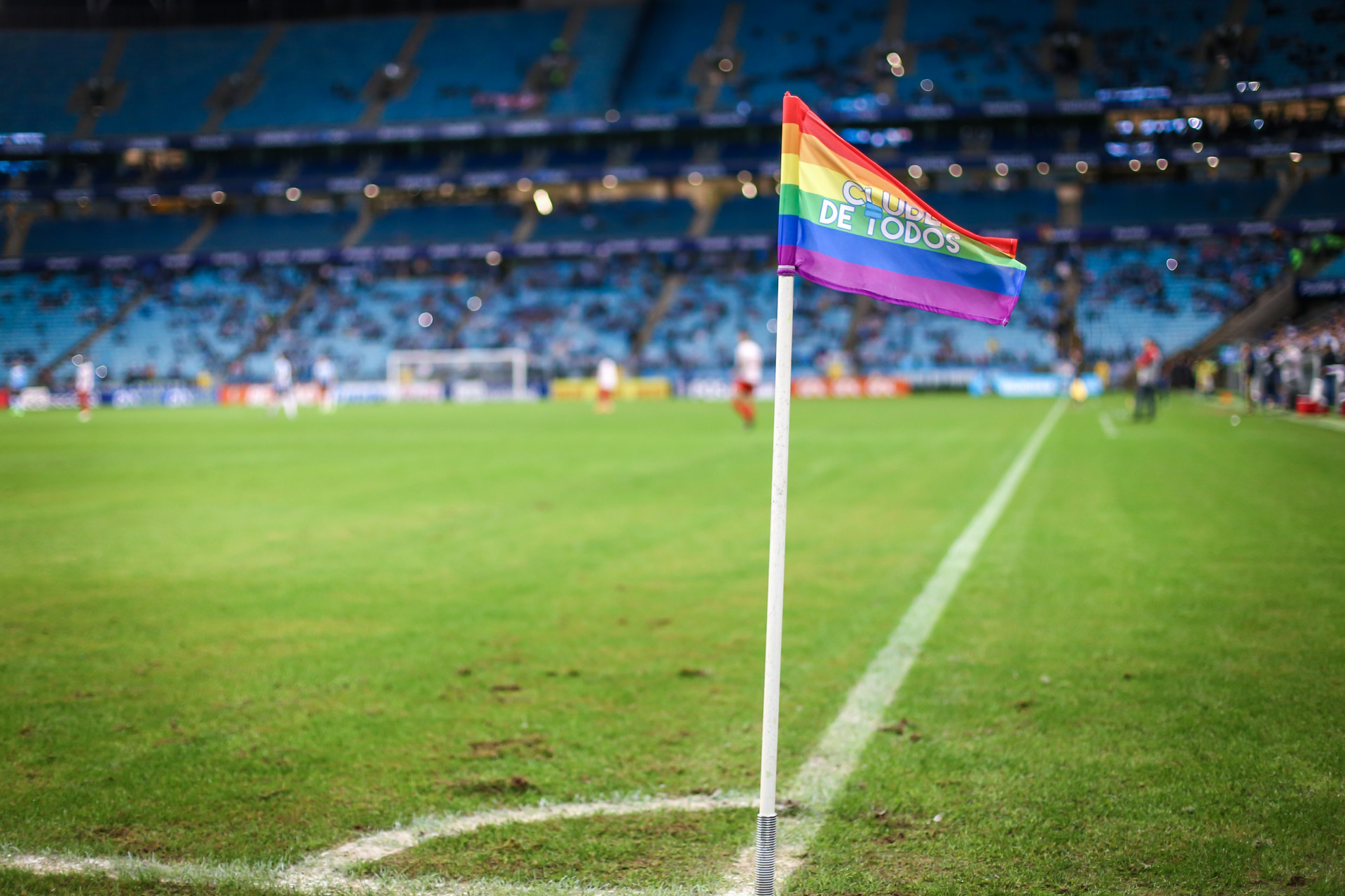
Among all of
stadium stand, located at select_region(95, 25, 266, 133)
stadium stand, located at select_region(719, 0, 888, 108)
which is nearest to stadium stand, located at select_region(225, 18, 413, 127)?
stadium stand, located at select_region(95, 25, 266, 133)

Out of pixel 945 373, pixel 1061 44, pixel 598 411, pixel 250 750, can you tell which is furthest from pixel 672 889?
pixel 1061 44

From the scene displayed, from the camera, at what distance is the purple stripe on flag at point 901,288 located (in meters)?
3.29

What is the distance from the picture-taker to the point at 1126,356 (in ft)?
155

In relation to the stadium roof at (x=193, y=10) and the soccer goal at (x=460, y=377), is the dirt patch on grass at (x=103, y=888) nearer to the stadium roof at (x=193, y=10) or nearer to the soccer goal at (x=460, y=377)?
the soccer goal at (x=460, y=377)

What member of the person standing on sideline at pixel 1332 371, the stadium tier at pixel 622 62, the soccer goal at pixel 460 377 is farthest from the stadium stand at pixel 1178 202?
the soccer goal at pixel 460 377

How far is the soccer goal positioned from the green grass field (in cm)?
3671

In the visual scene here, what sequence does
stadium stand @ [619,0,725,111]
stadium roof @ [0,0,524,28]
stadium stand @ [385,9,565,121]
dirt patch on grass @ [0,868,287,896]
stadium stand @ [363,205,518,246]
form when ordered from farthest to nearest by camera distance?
stadium roof @ [0,0,524,28] → stadium stand @ [385,9,565,121] → stadium stand @ [363,205,518,246] → stadium stand @ [619,0,725,111] → dirt patch on grass @ [0,868,287,896]

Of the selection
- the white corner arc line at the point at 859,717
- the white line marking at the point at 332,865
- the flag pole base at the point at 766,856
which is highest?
the flag pole base at the point at 766,856

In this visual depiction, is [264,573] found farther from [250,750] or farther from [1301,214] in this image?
[1301,214]

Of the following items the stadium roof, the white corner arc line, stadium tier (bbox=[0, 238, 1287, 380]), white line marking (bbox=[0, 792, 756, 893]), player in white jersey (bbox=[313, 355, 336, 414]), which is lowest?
white line marking (bbox=[0, 792, 756, 893])

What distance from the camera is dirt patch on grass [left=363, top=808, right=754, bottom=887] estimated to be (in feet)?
10.5

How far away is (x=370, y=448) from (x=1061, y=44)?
159 ft

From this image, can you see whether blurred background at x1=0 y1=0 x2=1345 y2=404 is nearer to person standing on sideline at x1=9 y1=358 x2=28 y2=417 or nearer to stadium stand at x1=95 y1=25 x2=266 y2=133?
stadium stand at x1=95 y1=25 x2=266 y2=133

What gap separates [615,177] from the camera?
57188 millimetres
